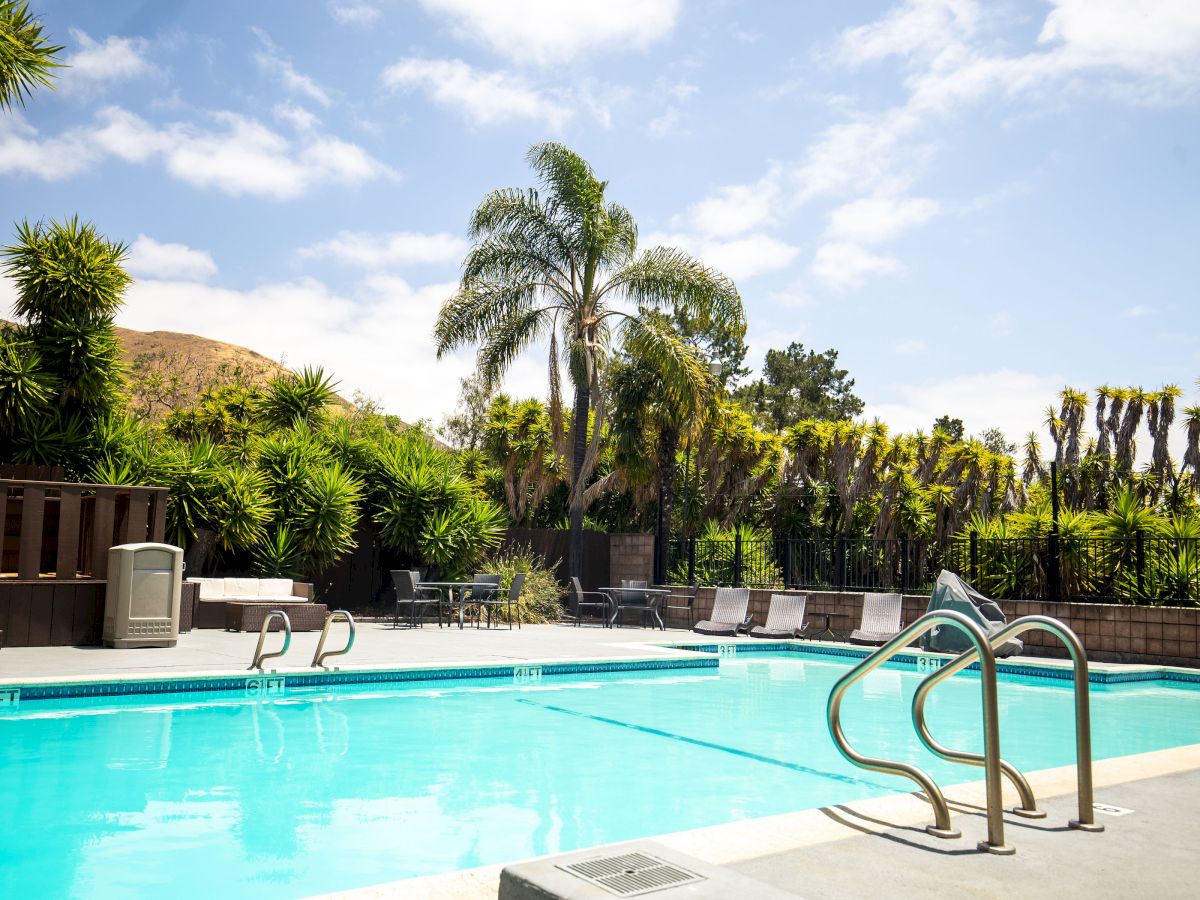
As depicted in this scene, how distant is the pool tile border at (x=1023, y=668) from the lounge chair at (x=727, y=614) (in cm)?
114

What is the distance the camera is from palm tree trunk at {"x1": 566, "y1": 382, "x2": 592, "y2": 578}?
790 inches

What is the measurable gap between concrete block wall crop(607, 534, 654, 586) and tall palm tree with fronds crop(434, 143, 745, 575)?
146 cm

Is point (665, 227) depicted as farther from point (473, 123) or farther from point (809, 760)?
point (809, 760)

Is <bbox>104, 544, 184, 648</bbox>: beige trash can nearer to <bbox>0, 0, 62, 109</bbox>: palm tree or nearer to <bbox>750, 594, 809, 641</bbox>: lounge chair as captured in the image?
<bbox>0, 0, 62, 109</bbox>: palm tree

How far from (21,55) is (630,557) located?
1395cm

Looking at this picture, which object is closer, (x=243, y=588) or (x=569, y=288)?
(x=243, y=588)

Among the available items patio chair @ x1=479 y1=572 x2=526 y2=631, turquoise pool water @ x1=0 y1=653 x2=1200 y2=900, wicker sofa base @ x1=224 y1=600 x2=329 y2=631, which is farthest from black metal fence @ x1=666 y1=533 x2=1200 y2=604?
wicker sofa base @ x1=224 y1=600 x2=329 y2=631

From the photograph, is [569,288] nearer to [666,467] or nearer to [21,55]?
[666,467]

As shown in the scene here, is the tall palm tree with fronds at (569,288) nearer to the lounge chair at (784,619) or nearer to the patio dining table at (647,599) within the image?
the patio dining table at (647,599)

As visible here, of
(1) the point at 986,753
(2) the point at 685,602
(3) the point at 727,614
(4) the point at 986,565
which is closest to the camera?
(1) the point at 986,753

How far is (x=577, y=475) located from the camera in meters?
20.5

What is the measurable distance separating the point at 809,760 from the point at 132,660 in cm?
728

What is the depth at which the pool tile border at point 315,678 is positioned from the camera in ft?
28.6

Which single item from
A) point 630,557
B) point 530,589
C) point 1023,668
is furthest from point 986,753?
point 630,557
